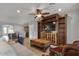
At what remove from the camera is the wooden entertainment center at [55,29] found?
1.84 meters

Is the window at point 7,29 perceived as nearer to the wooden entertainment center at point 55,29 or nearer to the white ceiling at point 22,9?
the white ceiling at point 22,9

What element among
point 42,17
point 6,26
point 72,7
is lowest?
point 6,26

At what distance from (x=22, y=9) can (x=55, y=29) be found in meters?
0.50

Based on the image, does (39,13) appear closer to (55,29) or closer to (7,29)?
(55,29)

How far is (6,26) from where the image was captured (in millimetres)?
1834

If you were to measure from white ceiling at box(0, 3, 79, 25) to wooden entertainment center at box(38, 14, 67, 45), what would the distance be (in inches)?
3.7

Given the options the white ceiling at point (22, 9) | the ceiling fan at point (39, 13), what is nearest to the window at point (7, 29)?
the white ceiling at point (22, 9)

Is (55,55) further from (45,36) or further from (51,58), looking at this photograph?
(45,36)

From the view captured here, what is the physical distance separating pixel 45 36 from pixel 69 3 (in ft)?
1.71

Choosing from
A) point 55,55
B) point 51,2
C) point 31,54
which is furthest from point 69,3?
point 31,54

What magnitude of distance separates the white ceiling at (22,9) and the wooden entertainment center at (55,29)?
3.7 inches

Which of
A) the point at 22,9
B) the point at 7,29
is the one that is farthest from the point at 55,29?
the point at 7,29

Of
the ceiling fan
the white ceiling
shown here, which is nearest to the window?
the white ceiling

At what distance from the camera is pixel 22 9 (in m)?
1.82
